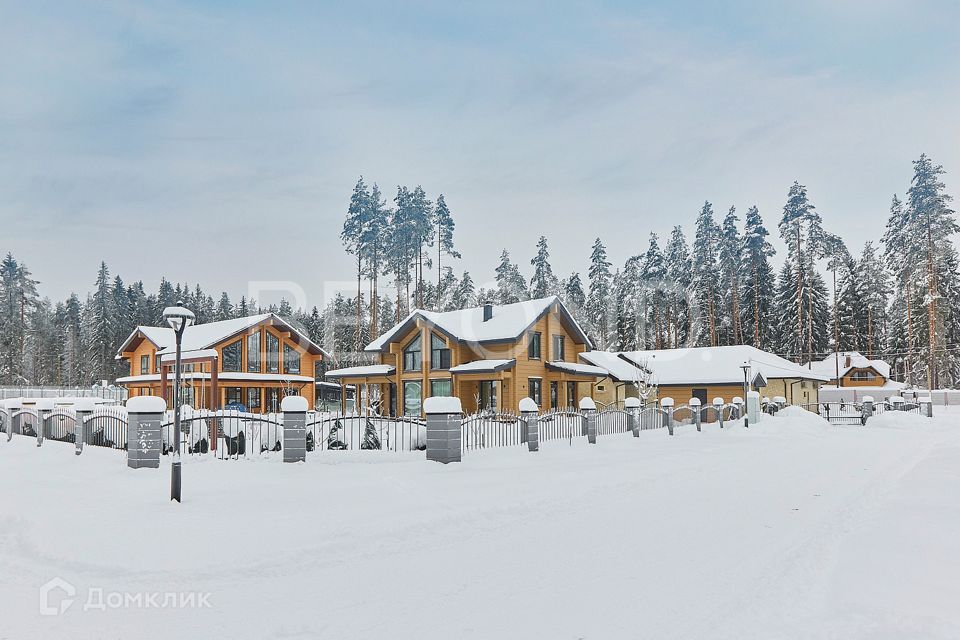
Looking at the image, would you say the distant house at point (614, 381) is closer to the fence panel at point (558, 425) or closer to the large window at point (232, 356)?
the fence panel at point (558, 425)

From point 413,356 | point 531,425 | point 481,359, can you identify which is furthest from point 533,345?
point 531,425

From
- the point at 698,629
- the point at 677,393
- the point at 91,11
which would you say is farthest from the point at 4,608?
the point at 677,393

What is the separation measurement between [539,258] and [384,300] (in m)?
30.2

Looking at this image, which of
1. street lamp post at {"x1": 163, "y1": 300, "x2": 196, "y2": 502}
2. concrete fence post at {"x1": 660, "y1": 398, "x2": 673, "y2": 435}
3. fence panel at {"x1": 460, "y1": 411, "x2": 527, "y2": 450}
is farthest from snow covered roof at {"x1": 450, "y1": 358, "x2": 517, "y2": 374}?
street lamp post at {"x1": 163, "y1": 300, "x2": 196, "y2": 502}

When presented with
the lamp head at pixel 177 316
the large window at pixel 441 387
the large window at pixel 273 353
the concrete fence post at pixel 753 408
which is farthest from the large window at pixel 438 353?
the lamp head at pixel 177 316

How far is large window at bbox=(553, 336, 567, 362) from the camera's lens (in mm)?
37141

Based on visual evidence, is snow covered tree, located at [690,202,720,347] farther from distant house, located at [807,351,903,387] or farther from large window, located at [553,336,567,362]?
large window, located at [553,336,567,362]

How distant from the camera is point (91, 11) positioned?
55.2 feet

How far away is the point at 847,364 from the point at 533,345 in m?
43.1

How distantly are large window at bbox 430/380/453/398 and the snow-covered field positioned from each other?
19.9m

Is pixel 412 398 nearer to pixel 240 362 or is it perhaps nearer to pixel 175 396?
pixel 240 362

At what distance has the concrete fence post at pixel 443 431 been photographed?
1559 cm

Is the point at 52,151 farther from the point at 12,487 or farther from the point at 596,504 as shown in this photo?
the point at 596,504

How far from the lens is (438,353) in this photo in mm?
35594
